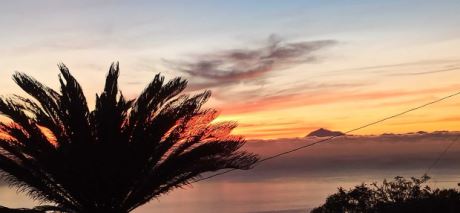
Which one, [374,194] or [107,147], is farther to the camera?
[374,194]

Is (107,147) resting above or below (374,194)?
above

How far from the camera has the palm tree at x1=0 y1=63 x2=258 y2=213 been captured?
10273 millimetres

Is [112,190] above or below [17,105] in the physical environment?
below

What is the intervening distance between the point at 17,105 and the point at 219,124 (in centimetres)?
372

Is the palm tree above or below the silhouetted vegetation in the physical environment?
above

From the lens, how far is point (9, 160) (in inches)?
400

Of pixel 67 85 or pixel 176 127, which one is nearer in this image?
pixel 67 85

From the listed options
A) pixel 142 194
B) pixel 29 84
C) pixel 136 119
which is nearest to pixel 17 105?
pixel 29 84

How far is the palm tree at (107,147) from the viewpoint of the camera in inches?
404

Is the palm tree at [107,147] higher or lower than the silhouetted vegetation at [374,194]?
higher

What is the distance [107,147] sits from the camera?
34.0ft

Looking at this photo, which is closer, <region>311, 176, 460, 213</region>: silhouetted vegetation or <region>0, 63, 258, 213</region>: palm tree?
<region>0, 63, 258, 213</region>: palm tree

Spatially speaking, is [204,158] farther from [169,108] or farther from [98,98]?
[98,98]

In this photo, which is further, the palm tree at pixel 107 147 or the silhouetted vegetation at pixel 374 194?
the silhouetted vegetation at pixel 374 194
